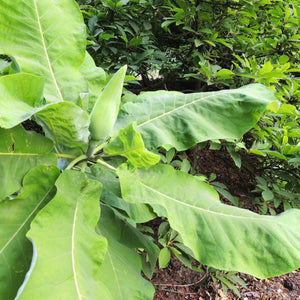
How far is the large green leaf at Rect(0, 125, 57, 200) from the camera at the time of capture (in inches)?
27.8

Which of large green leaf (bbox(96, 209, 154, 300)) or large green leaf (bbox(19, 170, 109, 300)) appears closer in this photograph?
large green leaf (bbox(19, 170, 109, 300))

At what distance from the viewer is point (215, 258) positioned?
0.72 m

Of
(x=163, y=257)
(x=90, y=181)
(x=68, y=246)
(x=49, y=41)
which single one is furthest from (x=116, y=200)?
(x=163, y=257)

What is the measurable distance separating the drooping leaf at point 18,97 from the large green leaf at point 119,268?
0.43 m

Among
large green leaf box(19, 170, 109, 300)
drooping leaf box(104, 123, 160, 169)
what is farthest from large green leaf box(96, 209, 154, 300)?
drooping leaf box(104, 123, 160, 169)

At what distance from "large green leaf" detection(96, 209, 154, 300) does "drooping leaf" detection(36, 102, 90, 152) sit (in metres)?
0.26

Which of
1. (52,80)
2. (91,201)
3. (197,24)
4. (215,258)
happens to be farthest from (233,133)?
(197,24)

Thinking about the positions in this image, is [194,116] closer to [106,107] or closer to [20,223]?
[106,107]

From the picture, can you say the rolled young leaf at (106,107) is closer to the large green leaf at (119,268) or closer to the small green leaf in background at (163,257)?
the large green leaf at (119,268)

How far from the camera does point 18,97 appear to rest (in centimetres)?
67

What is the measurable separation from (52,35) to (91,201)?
57 centimetres

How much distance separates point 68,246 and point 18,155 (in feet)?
0.99

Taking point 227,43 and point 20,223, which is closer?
point 20,223

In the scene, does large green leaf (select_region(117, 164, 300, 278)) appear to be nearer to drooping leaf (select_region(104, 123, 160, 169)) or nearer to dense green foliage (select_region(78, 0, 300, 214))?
drooping leaf (select_region(104, 123, 160, 169))
